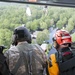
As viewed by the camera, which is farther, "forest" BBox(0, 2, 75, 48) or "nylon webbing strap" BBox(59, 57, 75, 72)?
"forest" BBox(0, 2, 75, 48)

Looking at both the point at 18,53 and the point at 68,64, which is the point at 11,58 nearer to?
the point at 18,53

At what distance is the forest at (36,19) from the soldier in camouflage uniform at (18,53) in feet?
1.92

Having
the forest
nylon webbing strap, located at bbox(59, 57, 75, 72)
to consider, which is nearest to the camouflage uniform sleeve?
nylon webbing strap, located at bbox(59, 57, 75, 72)

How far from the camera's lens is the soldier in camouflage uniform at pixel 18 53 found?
8.10 feet

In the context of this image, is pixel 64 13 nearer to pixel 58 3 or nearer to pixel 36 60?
pixel 58 3

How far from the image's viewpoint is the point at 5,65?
7.75ft

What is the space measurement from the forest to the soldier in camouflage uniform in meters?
0.59

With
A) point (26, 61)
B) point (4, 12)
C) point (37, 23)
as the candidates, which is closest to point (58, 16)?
point (37, 23)

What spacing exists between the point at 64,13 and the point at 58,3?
89 cm

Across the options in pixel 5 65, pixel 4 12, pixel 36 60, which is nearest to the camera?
pixel 5 65

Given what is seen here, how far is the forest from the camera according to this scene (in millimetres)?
3199

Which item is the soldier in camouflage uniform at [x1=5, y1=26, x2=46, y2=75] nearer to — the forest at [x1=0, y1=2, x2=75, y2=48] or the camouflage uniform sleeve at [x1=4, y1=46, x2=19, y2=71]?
the camouflage uniform sleeve at [x1=4, y1=46, x2=19, y2=71]

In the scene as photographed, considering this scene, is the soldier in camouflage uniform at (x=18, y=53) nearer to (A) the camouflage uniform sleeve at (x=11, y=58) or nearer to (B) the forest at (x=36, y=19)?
(A) the camouflage uniform sleeve at (x=11, y=58)

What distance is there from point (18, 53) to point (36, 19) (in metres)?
1.01
